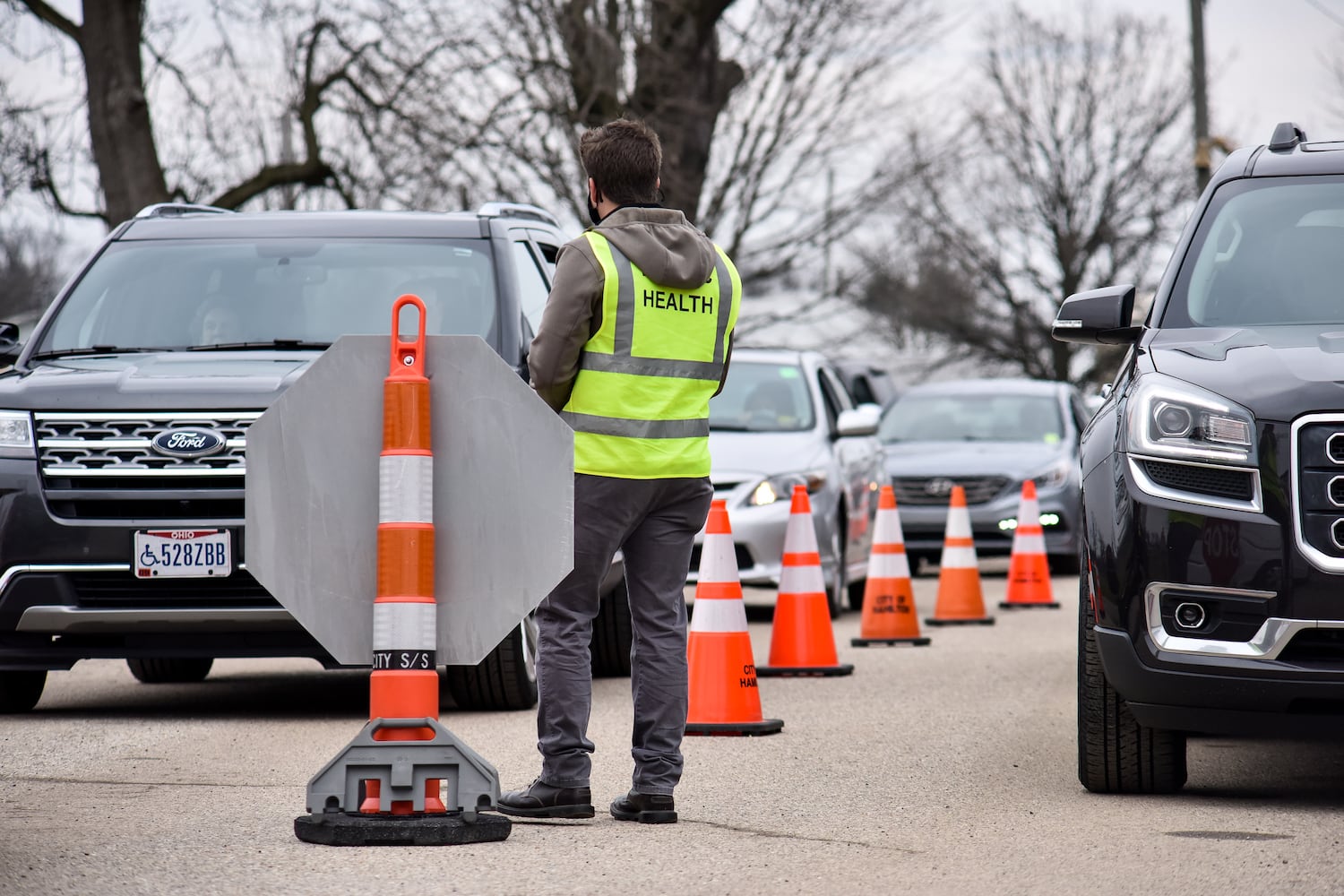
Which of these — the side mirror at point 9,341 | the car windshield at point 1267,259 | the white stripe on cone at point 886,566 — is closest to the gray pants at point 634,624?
the car windshield at point 1267,259

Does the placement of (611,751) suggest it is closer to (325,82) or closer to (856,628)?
(856,628)

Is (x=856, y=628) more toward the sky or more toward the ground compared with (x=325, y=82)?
more toward the ground

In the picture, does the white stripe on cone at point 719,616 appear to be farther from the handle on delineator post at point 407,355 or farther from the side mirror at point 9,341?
the side mirror at point 9,341

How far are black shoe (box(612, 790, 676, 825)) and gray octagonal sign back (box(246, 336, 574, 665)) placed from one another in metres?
0.75

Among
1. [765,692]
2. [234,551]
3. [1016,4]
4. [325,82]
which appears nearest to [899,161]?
[325,82]

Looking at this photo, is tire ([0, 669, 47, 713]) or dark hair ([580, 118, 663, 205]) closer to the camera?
dark hair ([580, 118, 663, 205])

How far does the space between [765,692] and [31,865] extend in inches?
183

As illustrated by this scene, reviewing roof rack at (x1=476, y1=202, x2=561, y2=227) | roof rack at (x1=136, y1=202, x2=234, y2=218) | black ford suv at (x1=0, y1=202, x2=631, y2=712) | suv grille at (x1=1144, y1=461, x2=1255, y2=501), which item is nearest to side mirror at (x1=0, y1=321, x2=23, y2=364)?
black ford suv at (x1=0, y1=202, x2=631, y2=712)

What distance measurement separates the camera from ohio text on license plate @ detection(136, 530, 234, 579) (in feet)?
23.9

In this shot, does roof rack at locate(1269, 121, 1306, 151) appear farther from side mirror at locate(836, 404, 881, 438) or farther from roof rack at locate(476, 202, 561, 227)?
side mirror at locate(836, 404, 881, 438)

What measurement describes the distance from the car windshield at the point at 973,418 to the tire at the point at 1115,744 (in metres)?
12.0

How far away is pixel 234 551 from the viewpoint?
729 centimetres

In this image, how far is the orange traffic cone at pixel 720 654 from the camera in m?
7.39

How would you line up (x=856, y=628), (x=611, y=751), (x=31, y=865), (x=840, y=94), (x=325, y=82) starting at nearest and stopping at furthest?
(x=31, y=865)
(x=611, y=751)
(x=856, y=628)
(x=325, y=82)
(x=840, y=94)
